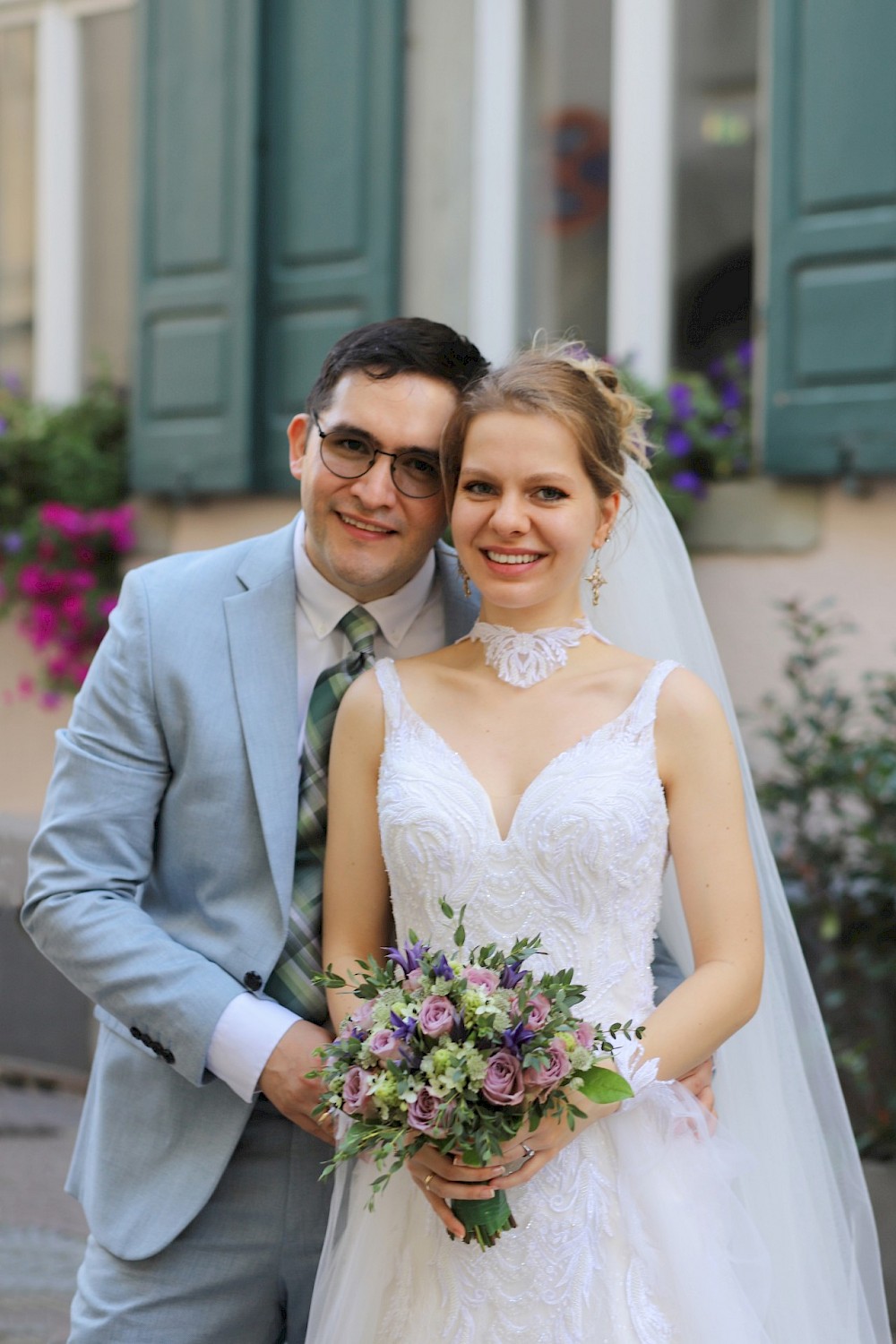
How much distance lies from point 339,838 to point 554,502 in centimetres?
57

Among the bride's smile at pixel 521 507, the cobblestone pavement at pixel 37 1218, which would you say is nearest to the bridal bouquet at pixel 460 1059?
the bride's smile at pixel 521 507

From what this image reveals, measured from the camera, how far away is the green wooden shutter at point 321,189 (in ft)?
18.4

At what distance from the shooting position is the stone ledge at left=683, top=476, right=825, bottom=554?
4.88 metres

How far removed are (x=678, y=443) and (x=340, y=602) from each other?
2693 millimetres

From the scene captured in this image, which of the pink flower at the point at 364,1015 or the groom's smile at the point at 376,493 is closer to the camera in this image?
the pink flower at the point at 364,1015

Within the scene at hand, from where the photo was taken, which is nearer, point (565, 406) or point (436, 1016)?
point (436, 1016)

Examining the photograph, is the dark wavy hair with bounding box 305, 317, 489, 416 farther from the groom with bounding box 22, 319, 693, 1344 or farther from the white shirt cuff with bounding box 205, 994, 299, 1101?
the white shirt cuff with bounding box 205, 994, 299, 1101

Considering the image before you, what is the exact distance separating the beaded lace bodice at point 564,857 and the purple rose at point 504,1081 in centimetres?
36

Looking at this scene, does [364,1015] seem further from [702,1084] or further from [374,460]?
[374,460]

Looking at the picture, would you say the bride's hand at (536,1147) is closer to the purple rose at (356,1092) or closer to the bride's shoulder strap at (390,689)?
the purple rose at (356,1092)

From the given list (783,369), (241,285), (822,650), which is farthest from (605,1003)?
(241,285)

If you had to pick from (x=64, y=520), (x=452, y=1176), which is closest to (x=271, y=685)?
(x=452, y=1176)

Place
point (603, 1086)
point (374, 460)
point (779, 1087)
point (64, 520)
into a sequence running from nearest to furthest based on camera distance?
point (603, 1086)
point (374, 460)
point (779, 1087)
point (64, 520)

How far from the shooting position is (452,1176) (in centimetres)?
200
